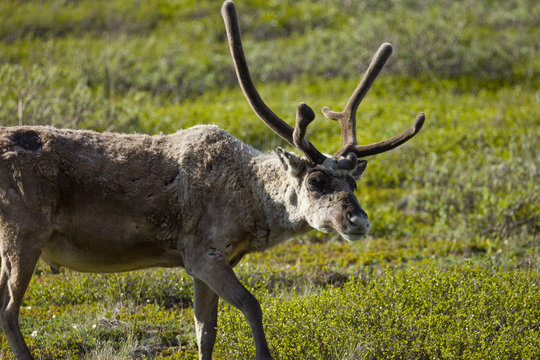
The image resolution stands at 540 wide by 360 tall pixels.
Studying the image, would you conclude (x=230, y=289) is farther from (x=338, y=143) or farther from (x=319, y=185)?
(x=338, y=143)

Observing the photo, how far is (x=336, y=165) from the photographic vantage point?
5.31 metres

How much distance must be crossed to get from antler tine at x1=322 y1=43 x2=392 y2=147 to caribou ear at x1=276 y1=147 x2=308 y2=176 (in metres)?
0.59

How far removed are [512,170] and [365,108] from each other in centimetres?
547

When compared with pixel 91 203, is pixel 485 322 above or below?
below

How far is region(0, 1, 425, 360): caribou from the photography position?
5094 millimetres

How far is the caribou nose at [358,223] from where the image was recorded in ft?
16.3

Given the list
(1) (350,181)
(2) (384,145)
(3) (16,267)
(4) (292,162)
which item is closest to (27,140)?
(3) (16,267)

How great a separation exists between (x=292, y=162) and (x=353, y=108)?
118 cm

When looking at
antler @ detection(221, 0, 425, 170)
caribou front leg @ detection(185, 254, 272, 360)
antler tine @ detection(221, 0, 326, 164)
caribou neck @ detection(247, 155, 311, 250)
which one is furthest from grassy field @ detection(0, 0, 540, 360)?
antler tine @ detection(221, 0, 326, 164)

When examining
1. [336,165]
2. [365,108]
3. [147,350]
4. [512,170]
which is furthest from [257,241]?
[365,108]

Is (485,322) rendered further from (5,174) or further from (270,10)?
(270,10)

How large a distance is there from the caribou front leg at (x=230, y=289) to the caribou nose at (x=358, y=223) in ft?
3.17

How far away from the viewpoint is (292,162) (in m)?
5.38

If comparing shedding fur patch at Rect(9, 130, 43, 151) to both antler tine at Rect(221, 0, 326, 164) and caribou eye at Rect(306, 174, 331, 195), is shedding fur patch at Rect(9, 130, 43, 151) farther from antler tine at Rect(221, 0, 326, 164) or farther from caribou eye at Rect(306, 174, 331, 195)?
caribou eye at Rect(306, 174, 331, 195)
